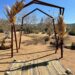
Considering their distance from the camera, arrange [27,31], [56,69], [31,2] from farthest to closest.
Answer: [27,31]
[31,2]
[56,69]

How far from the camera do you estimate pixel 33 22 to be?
53531mm

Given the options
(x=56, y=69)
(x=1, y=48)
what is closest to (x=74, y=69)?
(x=56, y=69)

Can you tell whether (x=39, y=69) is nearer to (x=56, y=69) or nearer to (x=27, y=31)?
(x=56, y=69)

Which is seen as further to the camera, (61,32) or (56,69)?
(61,32)

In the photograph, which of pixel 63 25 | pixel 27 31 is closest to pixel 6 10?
pixel 63 25

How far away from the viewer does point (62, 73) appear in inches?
356

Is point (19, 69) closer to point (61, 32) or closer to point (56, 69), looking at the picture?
point (56, 69)

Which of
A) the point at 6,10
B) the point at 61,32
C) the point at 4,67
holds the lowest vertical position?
the point at 4,67

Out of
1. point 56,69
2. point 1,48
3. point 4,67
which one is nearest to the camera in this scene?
point 56,69

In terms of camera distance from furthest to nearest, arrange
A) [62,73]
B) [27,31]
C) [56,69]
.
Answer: [27,31], [56,69], [62,73]

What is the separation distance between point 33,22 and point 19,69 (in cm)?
→ 4391

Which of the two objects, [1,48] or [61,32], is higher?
[61,32]

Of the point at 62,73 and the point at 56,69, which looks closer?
the point at 62,73

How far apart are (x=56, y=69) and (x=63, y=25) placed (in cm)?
494
